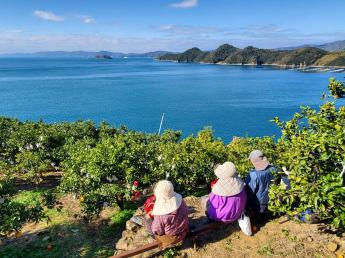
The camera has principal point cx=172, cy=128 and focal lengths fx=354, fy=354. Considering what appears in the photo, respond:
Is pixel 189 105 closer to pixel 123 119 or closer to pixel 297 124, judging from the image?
pixel 123 119

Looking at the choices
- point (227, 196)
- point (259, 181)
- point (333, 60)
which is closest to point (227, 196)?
point (227, 196)

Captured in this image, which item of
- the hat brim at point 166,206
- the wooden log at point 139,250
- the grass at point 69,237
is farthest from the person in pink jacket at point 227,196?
the grass at point 69,237

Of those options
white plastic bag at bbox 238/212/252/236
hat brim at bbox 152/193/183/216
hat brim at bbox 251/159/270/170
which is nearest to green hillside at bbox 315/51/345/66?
hat brim at bbox 251/159/270/170

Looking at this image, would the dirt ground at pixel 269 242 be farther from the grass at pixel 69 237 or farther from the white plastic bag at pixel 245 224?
the grass at pixel 69 237

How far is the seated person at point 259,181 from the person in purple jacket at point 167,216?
1877mm

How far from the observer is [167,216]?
742 cm

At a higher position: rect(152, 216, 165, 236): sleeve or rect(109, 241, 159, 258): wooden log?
rect(152, 216, 165, 236): sleeve

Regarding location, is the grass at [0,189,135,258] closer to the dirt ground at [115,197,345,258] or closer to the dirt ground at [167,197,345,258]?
the dirt ground at [115,197,345,258]

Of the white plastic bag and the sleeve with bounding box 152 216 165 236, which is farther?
the white plastic bag

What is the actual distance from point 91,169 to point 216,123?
45.5 m

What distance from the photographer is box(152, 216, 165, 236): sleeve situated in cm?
748

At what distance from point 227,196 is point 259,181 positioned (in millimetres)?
1001

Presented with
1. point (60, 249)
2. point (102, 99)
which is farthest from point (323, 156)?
point (102, 99)

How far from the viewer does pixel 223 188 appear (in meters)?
7.93
